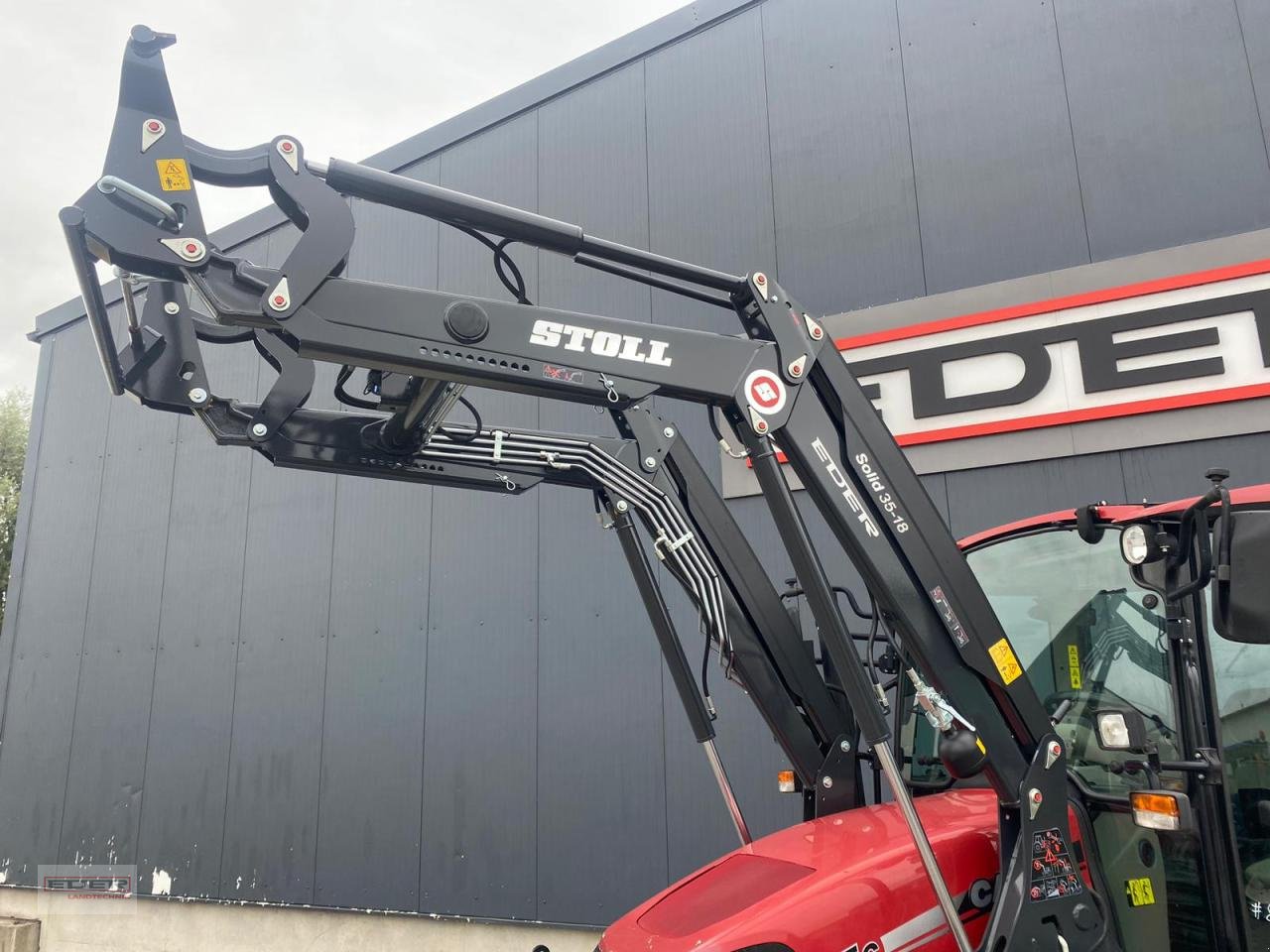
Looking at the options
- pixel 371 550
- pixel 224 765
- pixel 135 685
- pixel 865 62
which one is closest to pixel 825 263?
pixel 865 62

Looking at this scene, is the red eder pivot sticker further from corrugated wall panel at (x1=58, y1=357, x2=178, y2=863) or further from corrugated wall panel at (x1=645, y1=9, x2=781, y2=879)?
corrugated wall panel at (x1=58, y1=357, x2=178, y2=863)

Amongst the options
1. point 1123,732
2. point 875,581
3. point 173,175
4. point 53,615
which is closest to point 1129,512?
point 1123,732

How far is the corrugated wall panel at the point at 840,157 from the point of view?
6668 millimetres

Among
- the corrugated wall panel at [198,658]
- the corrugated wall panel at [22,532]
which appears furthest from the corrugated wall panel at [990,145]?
the corrugated wall panel at [22,532]

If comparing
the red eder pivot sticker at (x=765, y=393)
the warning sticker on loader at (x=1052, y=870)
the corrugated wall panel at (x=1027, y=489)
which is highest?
the corrugated wall panel at (x=1027, y=489)

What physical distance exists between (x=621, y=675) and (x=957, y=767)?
4167mm

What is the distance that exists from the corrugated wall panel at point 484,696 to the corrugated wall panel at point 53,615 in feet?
15.1

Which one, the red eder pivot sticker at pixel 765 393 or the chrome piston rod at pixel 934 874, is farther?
the red eder pivot sticker at pixel 765 393

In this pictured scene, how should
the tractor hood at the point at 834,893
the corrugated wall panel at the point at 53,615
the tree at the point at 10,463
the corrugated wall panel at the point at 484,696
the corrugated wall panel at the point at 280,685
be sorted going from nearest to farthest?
the tractor hood at the point at 834,893 < the corrugated wall panel at the point at 484,696 < the corrugated wall panel at the point at 280,685 < the corrugated wall panel at the point at 53,615 < the tree at the point at 10,463

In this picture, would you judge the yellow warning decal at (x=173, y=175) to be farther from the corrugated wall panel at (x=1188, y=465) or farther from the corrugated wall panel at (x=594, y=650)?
the corrugated wall panel at (x=1188, y=465)

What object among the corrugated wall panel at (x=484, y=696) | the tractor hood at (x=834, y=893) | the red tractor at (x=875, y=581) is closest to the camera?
the tractor hood at (x=834, y=893)

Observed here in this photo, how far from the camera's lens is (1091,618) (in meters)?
3.05

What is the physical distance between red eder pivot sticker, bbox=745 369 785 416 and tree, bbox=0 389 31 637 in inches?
959

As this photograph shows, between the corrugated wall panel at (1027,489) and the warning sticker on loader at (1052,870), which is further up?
the corrugated wall panel at (1027,489)
